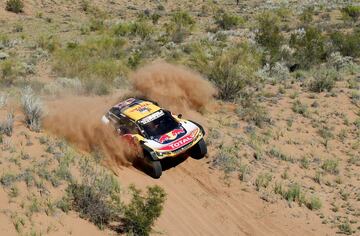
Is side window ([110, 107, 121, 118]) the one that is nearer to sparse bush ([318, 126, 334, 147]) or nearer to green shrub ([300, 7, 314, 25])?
sparse bush ([318, 126, 334, 147])

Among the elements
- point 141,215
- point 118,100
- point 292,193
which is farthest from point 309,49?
point 141,215

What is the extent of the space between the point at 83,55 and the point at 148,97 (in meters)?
7.26

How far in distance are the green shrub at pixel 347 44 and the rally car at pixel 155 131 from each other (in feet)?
45.0

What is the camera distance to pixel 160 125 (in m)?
14.8

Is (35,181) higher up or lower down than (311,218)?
higher up

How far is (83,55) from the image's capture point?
24.5 m

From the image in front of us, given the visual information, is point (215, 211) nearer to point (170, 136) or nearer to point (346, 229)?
point (170, 136)

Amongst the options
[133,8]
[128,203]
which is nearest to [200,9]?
[133,8]

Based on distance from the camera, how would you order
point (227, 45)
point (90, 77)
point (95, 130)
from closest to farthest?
point (95, 130), point (90, 77), point (227, 45)

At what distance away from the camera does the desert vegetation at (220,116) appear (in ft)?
36.8

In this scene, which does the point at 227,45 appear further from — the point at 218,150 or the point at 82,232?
the point at 82,232

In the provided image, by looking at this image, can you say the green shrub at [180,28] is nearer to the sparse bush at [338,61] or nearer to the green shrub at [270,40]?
the green shrub at [270,40]

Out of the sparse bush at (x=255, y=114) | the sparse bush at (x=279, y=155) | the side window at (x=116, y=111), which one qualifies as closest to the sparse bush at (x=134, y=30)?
the sparse bush at (x=255, y=114)

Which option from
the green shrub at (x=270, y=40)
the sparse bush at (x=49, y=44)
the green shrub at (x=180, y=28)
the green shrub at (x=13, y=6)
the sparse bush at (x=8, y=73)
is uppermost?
the green shrub at (x=270, y=40)
